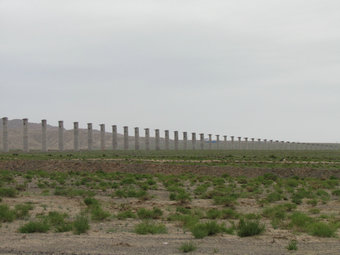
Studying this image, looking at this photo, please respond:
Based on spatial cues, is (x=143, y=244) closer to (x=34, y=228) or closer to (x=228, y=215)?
(x=34, y=228)

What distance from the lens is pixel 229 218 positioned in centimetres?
1633

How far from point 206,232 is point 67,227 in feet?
12.1

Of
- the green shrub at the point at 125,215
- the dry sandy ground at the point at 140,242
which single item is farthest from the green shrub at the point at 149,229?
the green shrub at the point at 125,215

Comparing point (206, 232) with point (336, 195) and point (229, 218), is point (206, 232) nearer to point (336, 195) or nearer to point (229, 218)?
point (229, 218)

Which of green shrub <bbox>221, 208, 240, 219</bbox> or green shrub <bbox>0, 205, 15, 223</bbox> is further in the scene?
green shrub <bbox>221, 208, 240, 219</bbox>

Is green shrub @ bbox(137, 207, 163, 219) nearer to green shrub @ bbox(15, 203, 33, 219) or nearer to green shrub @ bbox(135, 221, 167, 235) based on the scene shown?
green shrub @ bbox(135, 221, 167, 235)

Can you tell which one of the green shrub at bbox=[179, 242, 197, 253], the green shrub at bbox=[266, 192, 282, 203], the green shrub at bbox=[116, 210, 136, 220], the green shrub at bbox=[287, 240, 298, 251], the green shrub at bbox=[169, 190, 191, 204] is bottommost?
the green shrub at bbox=[266, 192, 282, 203]

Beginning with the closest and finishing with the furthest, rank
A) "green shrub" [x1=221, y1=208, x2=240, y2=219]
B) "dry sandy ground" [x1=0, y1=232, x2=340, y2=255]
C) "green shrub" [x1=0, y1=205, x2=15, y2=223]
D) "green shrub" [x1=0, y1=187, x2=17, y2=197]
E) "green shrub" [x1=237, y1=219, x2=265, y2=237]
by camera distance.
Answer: "dry sandy ground" [x1=0, y1=232, x2=340, y2=255] → "green shrub" [x1=237, y1=219, x2=265, y2=237] → "green shrub" [x1=0, y1=205, x2=15, y2=223] → "green shrub" [x1=221, y1=208, x2=240, y2=219] → "green shrub" [x1=0, y1=187, x2=17, y2=197]

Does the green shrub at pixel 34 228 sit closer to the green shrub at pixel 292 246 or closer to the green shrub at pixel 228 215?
the green shrub at pixel 228 215

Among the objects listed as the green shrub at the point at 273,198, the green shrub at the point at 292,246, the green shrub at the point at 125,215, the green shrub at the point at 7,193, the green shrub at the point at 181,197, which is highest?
the green shrub at the point at 7,193

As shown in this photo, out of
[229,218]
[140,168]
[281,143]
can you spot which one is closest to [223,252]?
[229,218]

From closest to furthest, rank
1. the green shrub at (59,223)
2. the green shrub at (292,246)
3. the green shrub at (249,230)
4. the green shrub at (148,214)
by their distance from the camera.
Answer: the green shrub at (292,246) < the green shrub at (249,230) < the green shrub at (59,223) < the green shrub at (148,214)

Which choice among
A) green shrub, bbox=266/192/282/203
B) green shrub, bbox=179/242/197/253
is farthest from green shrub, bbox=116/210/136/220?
green shrub, bbox=266/192/282/203

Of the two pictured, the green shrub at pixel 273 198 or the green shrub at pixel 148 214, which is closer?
the green shrub at pixel 148 214
